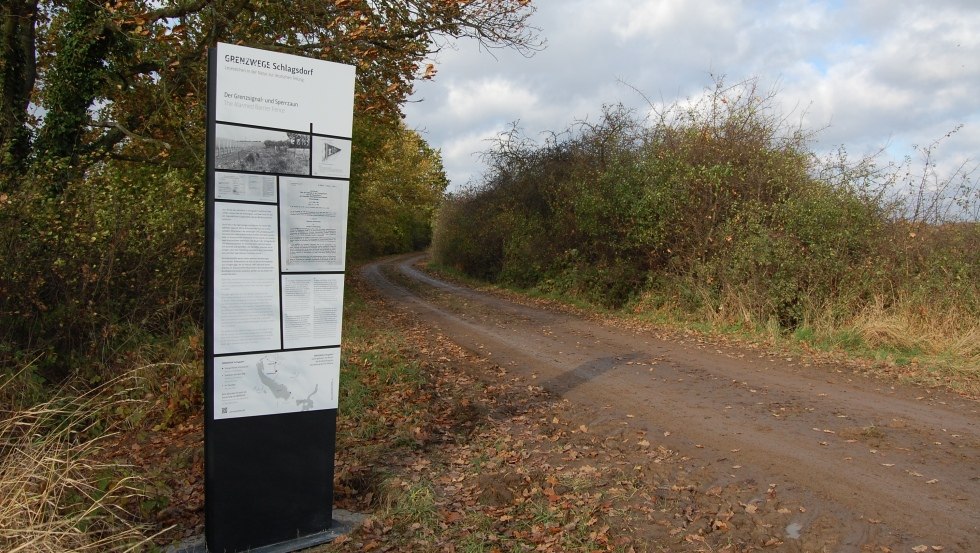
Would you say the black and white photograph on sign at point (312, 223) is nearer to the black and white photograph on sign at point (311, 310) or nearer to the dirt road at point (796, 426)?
the black and white photograph on sign at point (311, 310)

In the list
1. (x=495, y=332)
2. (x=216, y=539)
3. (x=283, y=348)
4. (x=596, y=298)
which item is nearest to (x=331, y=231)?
(x=283, y=348)

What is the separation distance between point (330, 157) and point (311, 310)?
1032 mm

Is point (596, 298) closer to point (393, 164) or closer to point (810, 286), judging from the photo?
point (810, 286)

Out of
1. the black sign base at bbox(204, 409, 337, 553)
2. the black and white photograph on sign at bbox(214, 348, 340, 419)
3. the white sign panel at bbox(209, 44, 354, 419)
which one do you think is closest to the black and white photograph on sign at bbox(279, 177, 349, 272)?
the white sign panel at bbox(209, 44, 354, 419)

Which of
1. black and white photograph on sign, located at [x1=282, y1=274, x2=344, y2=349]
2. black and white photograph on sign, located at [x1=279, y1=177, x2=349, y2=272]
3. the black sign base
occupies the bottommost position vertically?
the black sign base

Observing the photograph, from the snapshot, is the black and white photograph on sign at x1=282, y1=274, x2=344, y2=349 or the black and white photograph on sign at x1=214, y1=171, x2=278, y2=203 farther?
the black and white photograph on sign at x1=282, y1=274, x2=344, y2=349

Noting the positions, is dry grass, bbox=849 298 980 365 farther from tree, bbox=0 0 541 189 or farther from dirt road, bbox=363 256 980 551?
tree, bbox=0 0 541 189

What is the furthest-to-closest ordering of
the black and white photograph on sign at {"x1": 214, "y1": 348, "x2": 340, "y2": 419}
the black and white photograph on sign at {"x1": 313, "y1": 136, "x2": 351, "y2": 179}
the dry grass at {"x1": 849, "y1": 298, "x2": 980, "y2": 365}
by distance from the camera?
the dry grass at {"x1": 849, "y1": 298, "x2": 980, "y2": 365} < the black and white photograph on sign at {"x1": 313, "y1": 136, "x2": 351, "y2": 179} < the black and white photograph on sign at {"x1": 214, "y1": 348, "x2": 340, "y2": 419}

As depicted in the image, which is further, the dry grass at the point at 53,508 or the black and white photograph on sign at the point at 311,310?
the black and white photograph on sign at the point at 311,310

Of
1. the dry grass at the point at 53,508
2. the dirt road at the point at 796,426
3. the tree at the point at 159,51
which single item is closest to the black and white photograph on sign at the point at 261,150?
the dry grass at the point at 53,508

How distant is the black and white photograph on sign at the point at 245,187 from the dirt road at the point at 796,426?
3950 mm

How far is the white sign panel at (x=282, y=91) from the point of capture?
13.4ft

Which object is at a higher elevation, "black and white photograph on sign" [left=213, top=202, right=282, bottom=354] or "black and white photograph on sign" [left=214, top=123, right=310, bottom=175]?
"black and white photograph on sign" [left=214, top=123, right=310, bottom=175]

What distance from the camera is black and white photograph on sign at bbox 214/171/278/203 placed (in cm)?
412
